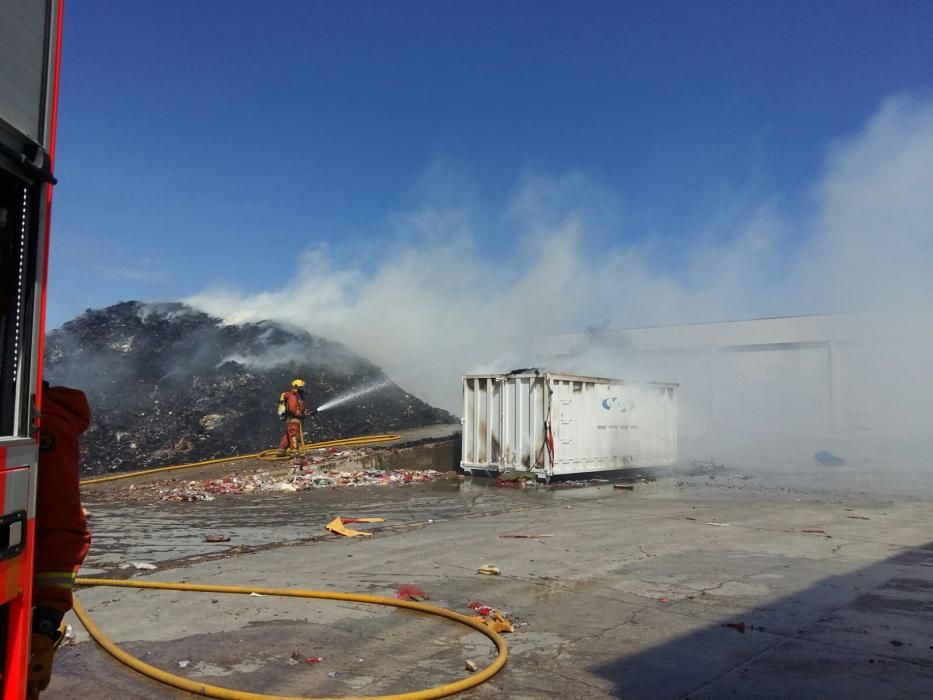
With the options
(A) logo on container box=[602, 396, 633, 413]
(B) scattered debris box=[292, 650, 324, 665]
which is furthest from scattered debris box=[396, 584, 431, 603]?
(A) logo on container box=[602, 396, 633, 413]

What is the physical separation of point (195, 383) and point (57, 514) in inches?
731

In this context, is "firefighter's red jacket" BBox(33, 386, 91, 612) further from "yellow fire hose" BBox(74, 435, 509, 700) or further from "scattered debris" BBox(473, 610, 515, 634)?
"scattered debris" BBox(473, 610, 515, 634)

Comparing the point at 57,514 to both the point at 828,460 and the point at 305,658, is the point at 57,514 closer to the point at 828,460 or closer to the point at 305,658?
the point at 305,658

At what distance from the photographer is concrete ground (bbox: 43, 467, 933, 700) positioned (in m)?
3.76

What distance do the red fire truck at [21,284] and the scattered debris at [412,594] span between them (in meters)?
3.58

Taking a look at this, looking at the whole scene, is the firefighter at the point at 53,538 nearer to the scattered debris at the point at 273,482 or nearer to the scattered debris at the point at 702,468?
the scattered debris at the point at 273,482

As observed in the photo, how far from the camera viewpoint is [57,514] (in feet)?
7.70

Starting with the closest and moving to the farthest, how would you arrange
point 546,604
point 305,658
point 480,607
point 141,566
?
point 305,658 < point 480,607 < point 546,604 < point 141,566

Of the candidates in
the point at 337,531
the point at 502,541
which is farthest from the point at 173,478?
the point at 502,541

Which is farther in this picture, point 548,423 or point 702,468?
point 702,468

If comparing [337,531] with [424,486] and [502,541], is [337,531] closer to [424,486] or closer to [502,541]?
[502,541]

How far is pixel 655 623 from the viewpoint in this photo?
15.6 ft

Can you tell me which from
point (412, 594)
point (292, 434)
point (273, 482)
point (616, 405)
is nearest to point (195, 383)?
point (292, 434)

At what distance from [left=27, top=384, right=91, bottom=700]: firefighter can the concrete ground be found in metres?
1.35
